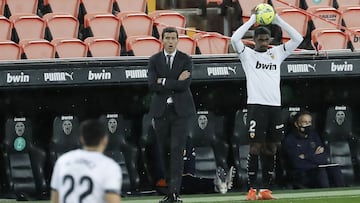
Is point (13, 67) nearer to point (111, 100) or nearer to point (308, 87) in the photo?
point (111, 100)

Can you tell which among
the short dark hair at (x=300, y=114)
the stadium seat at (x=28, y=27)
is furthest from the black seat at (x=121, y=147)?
the short dark hair at (x=300, y=114)

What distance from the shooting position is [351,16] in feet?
54.5

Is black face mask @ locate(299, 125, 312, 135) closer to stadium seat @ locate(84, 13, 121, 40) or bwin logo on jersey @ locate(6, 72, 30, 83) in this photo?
stadium seat @ locate(84, 13, 121, 40)

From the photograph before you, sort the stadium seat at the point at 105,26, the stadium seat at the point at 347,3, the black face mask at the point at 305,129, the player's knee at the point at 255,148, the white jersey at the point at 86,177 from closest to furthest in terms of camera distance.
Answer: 1. the white jersey at the point at 86,177
2. the player's knee at the point at 255,148
3. the black face mask at the point at 305,129
4. the stadium seat at the point at 105,26
5. the stadium seat at the point at 347,3

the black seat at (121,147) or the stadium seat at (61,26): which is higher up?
the stadium seat at (61,26)

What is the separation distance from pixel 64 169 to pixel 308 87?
27.8 ft

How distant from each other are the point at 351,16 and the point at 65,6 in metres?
3.95

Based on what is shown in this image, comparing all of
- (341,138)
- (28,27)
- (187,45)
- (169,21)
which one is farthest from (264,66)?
(28,27)

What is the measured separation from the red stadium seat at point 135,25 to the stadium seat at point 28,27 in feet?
3.49

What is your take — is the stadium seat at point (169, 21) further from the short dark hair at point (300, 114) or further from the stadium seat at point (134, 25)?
the short dark hair at point (300, 114)

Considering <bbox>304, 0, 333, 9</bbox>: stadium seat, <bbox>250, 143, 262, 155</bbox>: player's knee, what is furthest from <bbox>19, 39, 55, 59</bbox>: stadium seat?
<bbox>304, 0, 333, 9</bbox>: stadium seat

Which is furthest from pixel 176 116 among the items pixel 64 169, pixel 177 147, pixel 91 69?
pixel 64 169

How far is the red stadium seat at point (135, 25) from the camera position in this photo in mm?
15531

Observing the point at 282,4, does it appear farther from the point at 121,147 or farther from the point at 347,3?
the point at 121,147
